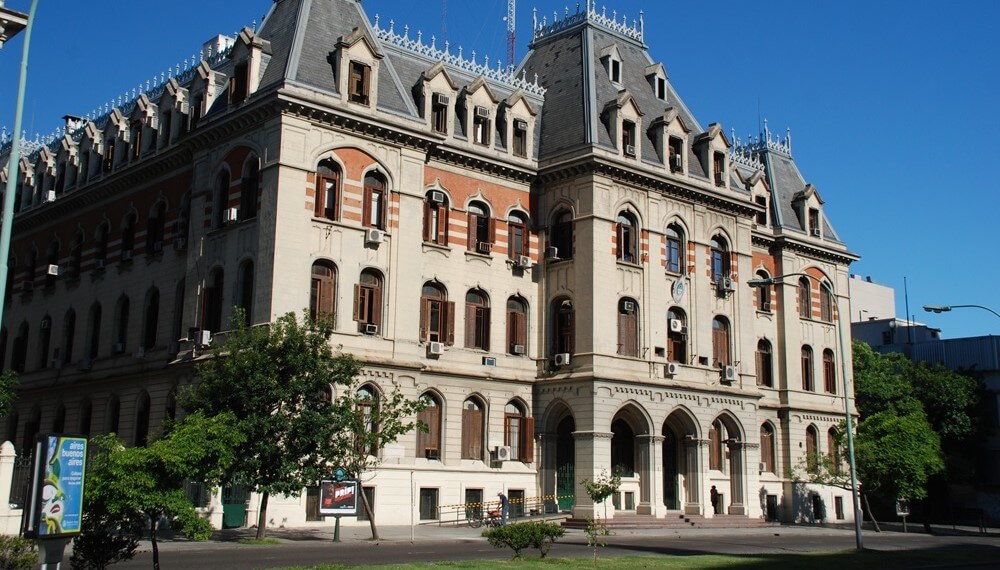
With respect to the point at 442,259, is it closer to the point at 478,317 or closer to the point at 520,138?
the point at 478,317

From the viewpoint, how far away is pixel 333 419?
3381 cm

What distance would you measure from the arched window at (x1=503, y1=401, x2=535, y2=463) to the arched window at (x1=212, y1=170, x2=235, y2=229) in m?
14.4

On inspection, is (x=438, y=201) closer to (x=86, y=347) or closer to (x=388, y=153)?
(x=388, y=153)

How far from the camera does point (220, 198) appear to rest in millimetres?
43594

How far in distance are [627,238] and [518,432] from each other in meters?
9.98

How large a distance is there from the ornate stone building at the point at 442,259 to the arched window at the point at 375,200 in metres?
0.11

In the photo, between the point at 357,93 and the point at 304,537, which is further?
the point at 357,93

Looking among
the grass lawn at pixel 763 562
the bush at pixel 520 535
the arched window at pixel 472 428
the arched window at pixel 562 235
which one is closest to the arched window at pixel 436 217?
the arched window at pixel 562 235

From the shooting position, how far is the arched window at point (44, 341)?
53.9 m

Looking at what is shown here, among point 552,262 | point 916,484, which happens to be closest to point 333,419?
point 552,262

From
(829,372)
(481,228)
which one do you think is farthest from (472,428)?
(829,372)

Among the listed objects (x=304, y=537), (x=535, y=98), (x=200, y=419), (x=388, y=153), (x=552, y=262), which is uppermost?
(x=535, y=98)

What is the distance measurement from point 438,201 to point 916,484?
27.0 metres

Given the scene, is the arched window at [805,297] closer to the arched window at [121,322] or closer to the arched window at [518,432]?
the arched window at [518,432]
